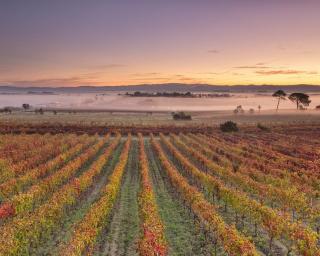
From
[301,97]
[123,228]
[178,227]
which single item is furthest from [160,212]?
[301,97]

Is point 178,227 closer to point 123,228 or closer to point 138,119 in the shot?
point 123,228

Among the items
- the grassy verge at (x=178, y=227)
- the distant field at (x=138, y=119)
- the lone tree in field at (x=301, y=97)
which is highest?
the lone tree in field at (x=301, y=97)

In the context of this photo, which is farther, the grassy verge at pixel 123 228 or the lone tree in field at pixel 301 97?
the lone tree in field at pixel 301 97

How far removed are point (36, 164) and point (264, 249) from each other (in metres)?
26.7

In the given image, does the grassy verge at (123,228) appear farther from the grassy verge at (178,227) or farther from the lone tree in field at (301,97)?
the lone tree in field at (301,97)

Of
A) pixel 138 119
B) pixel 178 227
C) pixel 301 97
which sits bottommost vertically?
pixel 178 227

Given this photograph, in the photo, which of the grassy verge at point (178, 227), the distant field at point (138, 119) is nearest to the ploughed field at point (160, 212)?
the grassy verge at point (178, 227)

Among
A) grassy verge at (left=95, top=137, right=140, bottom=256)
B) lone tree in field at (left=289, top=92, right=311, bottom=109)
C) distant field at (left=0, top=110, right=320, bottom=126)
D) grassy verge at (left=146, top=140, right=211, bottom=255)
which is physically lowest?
grassy verge at (left=146, top=140, right=211, bottom=255)

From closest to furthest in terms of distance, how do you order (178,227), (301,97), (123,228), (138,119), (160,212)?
(123,228) < (178,227) < (160,212) < (138,119) < (301,97)

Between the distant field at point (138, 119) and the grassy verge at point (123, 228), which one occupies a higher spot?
the distant field at point (138, 119)

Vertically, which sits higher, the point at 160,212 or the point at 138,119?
the point at 138,119

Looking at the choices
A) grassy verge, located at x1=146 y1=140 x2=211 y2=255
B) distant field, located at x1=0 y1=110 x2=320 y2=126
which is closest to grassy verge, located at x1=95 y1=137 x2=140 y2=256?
grassy verge, located at x1=146 y1=140 x2=211 y2=255

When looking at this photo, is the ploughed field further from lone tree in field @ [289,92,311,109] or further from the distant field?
lone tree in field @ [289,92,311,109]


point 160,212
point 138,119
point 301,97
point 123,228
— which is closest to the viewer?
point 123,228
